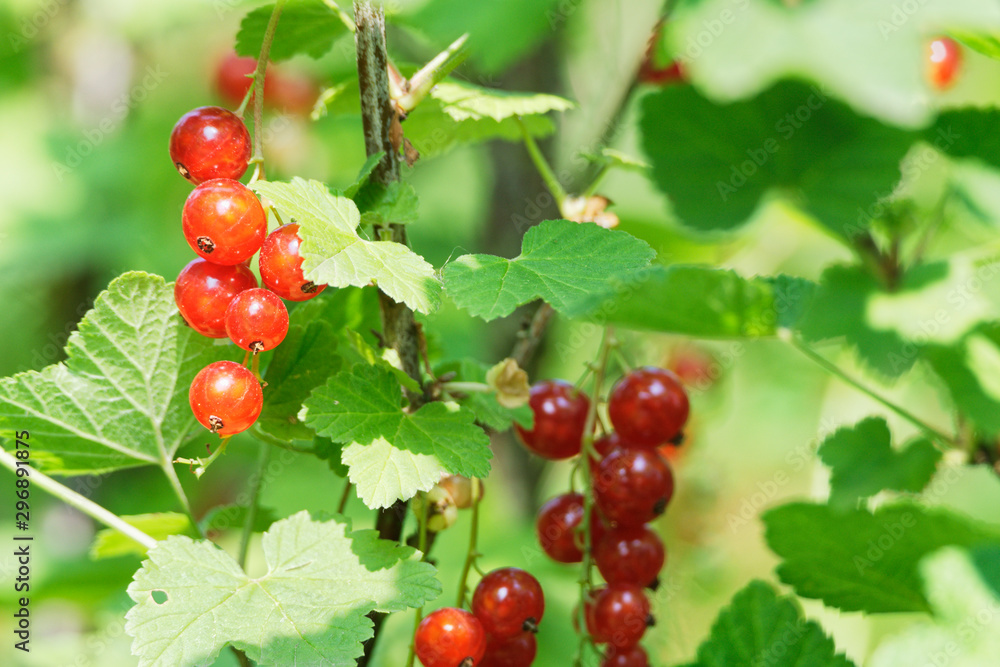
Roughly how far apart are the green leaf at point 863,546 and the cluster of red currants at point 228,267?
1.58 ft

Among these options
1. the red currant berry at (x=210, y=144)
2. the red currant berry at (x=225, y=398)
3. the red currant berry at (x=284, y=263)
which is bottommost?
the red currant berry at (x=225, y=398)

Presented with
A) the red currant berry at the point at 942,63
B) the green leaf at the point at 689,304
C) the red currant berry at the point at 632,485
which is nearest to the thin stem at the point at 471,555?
the red currant berry at the point at 632,485

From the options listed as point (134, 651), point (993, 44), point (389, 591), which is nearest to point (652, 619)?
point (389, 591)

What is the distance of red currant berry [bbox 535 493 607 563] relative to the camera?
0.70 metres

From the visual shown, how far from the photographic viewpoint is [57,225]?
193 centimetres

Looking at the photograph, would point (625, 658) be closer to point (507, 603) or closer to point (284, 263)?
point (507, 603)

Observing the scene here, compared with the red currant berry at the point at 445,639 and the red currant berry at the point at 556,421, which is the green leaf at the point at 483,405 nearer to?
the red currant berry at the point at 556,421

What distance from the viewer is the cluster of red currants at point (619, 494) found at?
667mm

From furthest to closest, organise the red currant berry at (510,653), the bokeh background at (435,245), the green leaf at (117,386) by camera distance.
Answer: the bokeh background at (435,245) → the red currant berry at (510,653) → the green leaf at (117,386)

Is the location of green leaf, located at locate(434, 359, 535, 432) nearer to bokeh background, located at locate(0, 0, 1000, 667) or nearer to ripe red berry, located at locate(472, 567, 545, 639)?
ripe red berry, located at locate(472, 567, 545, 639)

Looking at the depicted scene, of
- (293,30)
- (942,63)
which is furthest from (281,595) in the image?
(942,63)

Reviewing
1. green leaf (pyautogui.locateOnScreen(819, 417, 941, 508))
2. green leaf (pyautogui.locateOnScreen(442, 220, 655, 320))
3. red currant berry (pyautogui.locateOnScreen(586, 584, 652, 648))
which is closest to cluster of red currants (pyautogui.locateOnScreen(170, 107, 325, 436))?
green leaf (pyautogui.locateOnScreen(442, 220, 655, 320))

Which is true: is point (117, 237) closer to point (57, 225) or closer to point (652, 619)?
point (57, 225)

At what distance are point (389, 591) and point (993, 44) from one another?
2.08ft
